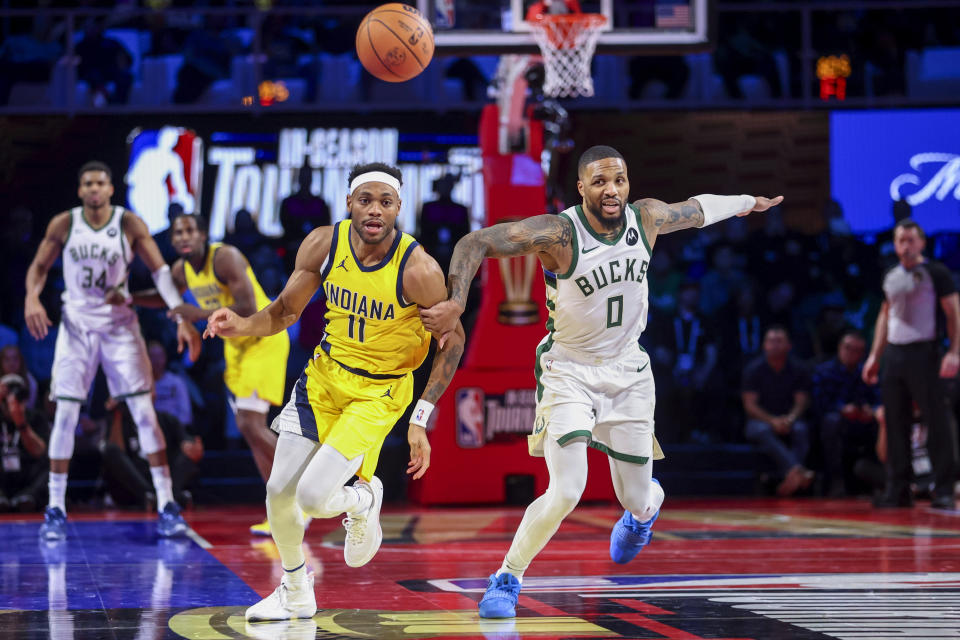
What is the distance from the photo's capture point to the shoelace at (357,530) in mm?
5129

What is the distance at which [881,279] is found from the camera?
1268cm

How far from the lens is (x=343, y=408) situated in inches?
200

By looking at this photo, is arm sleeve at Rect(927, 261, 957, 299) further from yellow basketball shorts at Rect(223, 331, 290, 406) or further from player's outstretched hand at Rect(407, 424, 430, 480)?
player's outstretched hand at Rect(407, 424, 430, 480)

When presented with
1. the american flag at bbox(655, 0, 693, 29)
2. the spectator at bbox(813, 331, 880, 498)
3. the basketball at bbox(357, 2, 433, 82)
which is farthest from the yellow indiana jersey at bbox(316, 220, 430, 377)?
the spectator at bbox(813, 331, 880, 498)

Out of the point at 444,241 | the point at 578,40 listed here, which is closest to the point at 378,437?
the point at 578,40

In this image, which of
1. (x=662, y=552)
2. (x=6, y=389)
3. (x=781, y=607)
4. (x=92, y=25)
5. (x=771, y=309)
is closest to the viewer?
(x=781, y=607)

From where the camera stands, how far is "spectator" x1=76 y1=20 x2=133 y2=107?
13.0 metres

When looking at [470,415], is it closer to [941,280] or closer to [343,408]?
[941,280]

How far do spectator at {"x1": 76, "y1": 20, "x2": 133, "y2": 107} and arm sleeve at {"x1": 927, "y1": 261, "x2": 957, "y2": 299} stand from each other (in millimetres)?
8365

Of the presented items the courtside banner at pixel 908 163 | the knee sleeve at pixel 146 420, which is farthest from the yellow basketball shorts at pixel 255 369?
the courtside banner at pixel 908 163

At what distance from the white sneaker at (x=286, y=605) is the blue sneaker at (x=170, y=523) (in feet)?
11.4

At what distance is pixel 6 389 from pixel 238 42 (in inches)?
208

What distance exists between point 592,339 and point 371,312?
0.98 metres

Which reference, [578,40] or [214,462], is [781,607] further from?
[214,462]
